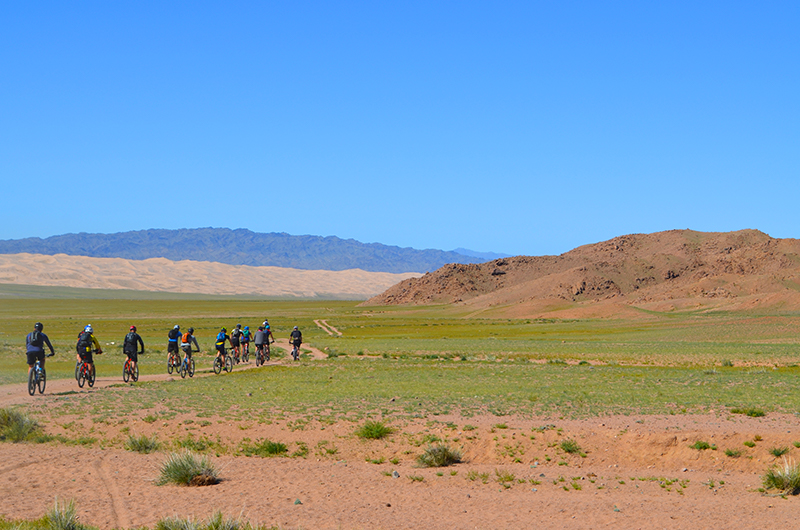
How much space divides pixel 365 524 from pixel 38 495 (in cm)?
543

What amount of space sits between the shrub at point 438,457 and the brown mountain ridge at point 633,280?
80.3 metres

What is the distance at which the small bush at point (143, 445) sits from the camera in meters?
14.2

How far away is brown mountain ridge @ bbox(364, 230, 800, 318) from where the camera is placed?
101688 millimetres

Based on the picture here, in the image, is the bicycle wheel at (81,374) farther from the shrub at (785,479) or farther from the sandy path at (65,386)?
the shrub at (785,479)

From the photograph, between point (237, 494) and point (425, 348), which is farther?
point (425, 348)

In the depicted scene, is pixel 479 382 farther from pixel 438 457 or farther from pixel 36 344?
pixel 36 344

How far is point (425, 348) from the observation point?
153 ft

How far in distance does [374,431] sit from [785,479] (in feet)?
24.7

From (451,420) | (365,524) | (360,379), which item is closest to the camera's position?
(365,524)

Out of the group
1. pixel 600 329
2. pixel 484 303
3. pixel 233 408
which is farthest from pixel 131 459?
pixel 484 303

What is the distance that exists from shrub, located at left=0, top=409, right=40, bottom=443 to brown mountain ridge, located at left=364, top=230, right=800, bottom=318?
81688mm

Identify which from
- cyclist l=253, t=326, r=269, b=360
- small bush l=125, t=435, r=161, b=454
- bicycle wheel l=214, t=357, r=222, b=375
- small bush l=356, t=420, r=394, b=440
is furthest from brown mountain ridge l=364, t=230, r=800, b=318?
small bush l=125, t=435, r=161, b=454

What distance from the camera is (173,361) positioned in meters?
28.1

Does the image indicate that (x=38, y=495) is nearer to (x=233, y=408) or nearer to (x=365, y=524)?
(x=365, y=524)
